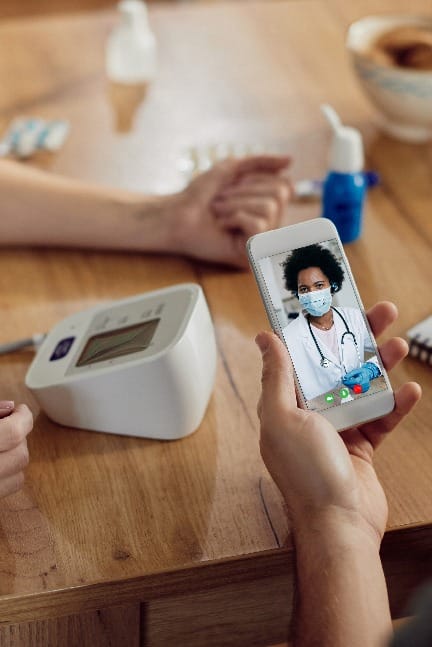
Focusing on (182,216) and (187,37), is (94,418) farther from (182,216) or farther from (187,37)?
(187,37)

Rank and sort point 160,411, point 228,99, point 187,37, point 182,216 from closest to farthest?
point 160,411 → point 182,216 → point 228,99 → point 187,37

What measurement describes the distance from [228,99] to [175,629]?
900mm

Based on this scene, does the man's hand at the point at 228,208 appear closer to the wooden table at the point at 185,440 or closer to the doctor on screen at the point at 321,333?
the wooden table at the point at 185,440

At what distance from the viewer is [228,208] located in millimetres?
1133

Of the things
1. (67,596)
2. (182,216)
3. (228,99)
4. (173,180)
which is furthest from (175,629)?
(228,99)

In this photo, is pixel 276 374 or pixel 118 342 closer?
pixel 276 374

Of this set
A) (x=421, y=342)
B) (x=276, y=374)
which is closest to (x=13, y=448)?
(x=276, y=374)

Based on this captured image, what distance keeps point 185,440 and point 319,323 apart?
179mm

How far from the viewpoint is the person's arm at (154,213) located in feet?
3.66

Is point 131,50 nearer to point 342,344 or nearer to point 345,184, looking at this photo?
point 345,184

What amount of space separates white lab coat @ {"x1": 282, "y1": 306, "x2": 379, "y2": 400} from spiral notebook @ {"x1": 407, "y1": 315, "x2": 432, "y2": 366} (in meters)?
0.16

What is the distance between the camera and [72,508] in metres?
0.80

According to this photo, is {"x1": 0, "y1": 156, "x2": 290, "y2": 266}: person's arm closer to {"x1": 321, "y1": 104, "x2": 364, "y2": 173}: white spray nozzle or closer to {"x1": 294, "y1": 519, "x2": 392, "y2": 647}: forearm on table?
{"x1": 321, "y1": 104, "x2": 364, "y2": 173}: white spray nozzle

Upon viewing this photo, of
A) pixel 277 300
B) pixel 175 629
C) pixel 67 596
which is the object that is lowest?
pixel 175 629
